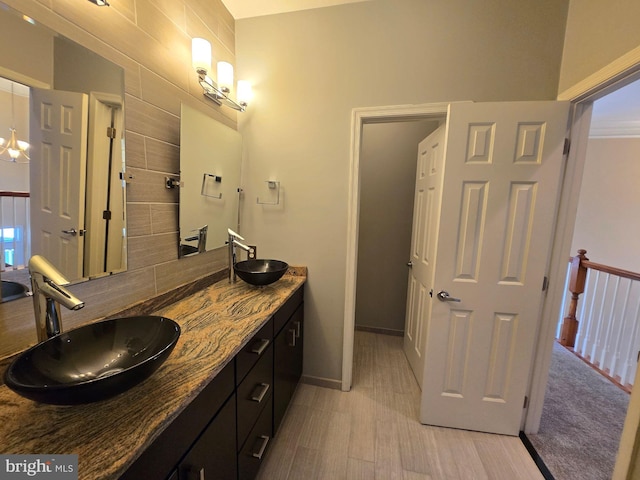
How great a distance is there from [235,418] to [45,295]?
0.80m

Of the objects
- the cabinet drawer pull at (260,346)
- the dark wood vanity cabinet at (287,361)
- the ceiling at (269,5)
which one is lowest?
the dark wood vanity cabinet at (287,361)

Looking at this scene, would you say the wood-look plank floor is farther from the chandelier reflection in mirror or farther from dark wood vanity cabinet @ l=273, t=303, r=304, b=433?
the chandelier reflection in mirror

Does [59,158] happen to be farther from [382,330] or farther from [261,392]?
[382,330]

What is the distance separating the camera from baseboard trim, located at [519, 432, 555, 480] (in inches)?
56.7

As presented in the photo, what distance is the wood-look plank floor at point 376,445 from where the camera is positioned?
1.44m

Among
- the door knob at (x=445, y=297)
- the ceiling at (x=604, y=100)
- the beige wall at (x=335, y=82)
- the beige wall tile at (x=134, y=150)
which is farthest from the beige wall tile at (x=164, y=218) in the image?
the door knob at (x=445, y=297)

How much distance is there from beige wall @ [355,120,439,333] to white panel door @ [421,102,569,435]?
52.1 inches

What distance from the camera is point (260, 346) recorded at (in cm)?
126

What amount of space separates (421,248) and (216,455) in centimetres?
194

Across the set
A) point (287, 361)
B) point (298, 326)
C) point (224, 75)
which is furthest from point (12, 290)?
point (224, 75)

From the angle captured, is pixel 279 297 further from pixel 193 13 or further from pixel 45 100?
pixel 193 13

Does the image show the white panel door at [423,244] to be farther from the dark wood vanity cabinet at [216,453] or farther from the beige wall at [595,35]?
the dark wood vanity cabinet at [216,453]

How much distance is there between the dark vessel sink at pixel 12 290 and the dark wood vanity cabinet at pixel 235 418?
2.25 ft

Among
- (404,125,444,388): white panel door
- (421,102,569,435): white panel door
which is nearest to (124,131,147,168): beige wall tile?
(421,102,569,435): white panel door
